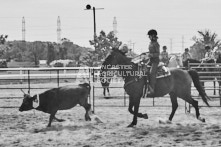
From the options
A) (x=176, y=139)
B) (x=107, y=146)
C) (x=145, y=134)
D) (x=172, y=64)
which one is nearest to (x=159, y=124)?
(x=145, y=134)

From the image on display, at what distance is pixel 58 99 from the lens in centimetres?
928

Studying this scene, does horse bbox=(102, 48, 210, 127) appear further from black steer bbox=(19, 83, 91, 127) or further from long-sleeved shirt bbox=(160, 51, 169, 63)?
long-sleeved shirt bbox=(160, 51, 169, 63)

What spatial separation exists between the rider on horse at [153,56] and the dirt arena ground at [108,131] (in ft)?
2.80

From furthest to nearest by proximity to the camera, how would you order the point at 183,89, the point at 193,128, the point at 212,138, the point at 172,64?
the point at 172,64
the point at 183,89
the point at 193,128
the point at 212,138

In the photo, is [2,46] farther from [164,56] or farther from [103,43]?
[164,56]

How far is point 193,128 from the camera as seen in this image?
28.2ft

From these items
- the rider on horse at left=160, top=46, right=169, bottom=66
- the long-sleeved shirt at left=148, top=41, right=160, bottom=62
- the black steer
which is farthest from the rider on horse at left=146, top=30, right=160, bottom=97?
the rider on horse at left=160, top=46, right=169, bottom=66

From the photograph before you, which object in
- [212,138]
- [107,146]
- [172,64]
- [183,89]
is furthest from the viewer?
[172,64]

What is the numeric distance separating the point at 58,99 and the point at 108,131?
63.0 inches

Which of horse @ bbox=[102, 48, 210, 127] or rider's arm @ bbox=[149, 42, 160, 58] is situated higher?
rider's arm @ bbox=[149, 42, 160, 58]

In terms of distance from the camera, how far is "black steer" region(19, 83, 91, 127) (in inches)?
364

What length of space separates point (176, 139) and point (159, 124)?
2.29m

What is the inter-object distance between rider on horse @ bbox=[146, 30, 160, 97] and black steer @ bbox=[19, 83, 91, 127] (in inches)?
59.3

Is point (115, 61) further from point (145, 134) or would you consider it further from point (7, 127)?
point (7, 127)
